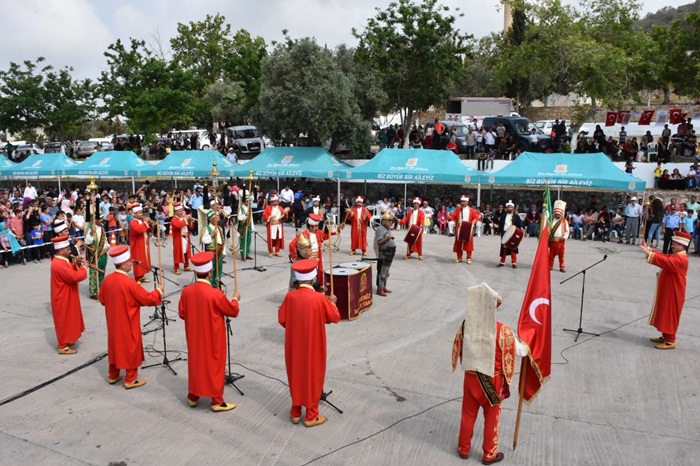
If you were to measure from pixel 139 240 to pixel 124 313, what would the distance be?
6.15 meters

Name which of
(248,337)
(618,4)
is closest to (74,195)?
(248,337)

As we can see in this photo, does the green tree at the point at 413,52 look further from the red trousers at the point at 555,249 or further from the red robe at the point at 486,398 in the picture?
the red robe at the point at 486,398

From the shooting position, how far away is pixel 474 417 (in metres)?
6.34

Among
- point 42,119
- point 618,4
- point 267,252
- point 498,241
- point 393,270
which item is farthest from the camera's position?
point 42,119

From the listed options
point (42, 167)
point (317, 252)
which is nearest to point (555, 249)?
point (317, 252)

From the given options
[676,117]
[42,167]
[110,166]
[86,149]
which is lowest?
[42,167]

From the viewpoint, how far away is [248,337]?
1034 centimetres

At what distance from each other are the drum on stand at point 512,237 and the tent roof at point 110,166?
693 inches

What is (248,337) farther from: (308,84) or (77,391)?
(308,84)

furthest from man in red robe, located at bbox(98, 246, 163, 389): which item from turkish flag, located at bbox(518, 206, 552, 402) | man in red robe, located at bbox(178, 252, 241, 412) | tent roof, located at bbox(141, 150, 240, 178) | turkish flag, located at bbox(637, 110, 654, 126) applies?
turkish flag, located at bbox(637, 110, 654, 126)

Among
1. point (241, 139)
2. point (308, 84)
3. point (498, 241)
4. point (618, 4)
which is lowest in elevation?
point (498, 241)

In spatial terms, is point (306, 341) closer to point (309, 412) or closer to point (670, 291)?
point (309, 412)

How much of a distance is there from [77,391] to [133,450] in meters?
1.96

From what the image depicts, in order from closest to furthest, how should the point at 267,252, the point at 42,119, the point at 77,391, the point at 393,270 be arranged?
the point at 77,391 → the point at 393,270 → the point at 267,252 → the point at 42,119
